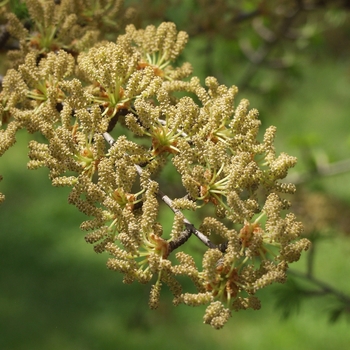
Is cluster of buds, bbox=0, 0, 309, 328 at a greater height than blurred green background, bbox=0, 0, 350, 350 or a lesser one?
lesser

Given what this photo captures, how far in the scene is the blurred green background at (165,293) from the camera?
267 centimetres

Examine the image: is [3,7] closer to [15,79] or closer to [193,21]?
[15,79]

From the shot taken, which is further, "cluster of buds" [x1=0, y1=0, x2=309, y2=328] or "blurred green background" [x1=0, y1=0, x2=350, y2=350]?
"blurred green background" [x1=0, y1=0, x2=350, y2=350]

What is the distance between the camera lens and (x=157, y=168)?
0.85 metres

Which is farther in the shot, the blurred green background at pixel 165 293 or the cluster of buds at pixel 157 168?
the blurred green background at pixel 165 293

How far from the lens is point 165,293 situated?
331cm

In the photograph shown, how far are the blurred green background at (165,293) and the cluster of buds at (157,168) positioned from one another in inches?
46.0

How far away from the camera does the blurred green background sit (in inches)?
105

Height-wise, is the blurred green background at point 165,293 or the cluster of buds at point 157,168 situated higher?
the blurred green background at point 165,293

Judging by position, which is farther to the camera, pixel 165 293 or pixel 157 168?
pixel 165 293

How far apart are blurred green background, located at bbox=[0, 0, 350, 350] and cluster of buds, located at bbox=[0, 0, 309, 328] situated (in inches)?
46.0

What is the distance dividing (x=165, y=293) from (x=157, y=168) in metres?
2.56

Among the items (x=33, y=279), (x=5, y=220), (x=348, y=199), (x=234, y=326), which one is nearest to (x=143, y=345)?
(x=234, y=326)

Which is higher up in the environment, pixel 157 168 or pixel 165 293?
pixel 165 293
